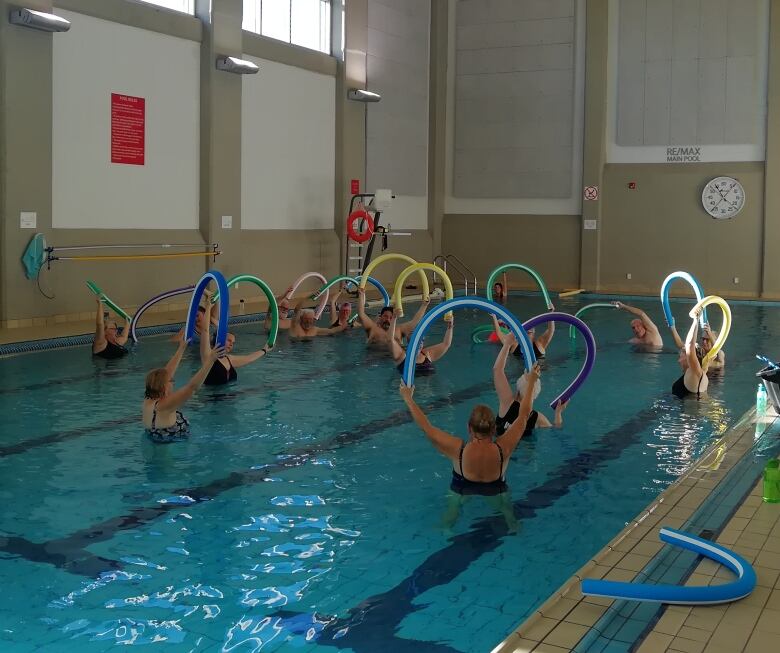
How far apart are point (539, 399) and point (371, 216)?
36.8 ft

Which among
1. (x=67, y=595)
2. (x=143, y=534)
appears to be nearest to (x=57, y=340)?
(x=143, y=534)

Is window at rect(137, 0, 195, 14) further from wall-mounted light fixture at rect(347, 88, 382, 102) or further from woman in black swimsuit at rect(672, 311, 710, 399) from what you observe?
woman in black swimsuit at rect(672, 311, 710, 399)

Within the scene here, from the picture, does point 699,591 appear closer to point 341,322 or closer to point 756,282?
point 341,322

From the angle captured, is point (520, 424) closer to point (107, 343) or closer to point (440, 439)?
point (440, 439)

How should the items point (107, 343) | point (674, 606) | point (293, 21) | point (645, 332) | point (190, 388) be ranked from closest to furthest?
1. point (674, 606)
2. point (190, 388)
3. point (107, 343)
4. point (645, 332)
5. point (293, 21)

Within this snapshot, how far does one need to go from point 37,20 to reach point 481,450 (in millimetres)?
10164

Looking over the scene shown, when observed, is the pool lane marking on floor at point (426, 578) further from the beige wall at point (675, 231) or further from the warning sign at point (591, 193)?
the warning sign at point (591, 193)

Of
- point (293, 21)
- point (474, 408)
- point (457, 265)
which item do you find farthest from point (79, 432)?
point (457, 265)

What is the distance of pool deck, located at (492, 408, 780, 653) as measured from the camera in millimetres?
3584

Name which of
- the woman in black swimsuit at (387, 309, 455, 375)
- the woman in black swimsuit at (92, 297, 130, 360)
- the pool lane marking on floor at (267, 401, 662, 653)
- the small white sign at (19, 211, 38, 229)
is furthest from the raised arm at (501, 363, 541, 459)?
the small white sign at (19, 211, 38, 229)

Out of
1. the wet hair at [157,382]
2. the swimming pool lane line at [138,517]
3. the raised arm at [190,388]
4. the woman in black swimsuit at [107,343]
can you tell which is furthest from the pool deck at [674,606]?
the woman in black swimsuit at [107,343]

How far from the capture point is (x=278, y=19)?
19.4 m

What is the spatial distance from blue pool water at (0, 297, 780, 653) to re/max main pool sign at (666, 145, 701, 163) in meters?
12.2

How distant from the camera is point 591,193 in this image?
2325cm
